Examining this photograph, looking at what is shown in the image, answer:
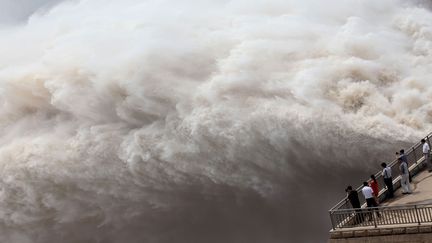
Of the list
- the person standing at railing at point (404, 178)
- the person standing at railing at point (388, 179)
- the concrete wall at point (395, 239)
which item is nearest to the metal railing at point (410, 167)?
the person standing at railing at point (388, 179)

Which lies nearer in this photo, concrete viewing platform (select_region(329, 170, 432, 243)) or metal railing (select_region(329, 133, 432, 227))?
concrete viewing platform (select_region(329, 170, 432, 243))

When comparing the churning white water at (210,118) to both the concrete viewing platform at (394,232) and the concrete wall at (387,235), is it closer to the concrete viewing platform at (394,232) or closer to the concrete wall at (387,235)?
the concrete viewing platform at (394,232)

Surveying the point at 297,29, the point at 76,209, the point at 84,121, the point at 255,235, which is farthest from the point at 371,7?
the point at 76,209

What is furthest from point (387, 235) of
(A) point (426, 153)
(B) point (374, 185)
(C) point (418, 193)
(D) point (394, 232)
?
(A) point (426, 153)

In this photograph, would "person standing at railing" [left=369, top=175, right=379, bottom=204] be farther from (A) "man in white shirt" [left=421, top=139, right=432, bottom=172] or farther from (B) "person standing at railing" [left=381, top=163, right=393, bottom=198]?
(A) "man in white shirt" [left=421, top=139, right=432, bottom=172]

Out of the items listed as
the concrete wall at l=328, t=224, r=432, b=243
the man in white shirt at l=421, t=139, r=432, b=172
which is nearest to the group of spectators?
the man in white shirt at l=421, t=139, r=432, b=172

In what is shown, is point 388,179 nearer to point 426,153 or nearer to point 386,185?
point 386,185

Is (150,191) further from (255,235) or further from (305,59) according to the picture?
(305,59)
